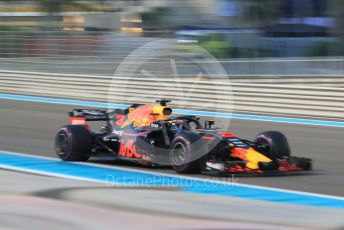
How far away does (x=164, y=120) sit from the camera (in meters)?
8.98

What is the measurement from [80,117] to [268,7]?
20.5 metres

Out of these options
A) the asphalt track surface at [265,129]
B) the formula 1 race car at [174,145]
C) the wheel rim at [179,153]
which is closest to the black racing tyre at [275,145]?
the formula 1 race car at [174,145]

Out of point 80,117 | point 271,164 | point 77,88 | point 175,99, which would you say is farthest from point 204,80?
point 271,164

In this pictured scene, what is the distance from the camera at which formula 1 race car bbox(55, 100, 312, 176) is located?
8.40m

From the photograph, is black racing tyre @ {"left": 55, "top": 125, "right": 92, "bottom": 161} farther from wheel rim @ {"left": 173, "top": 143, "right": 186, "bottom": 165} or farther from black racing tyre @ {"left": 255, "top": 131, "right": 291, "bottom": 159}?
black racing tyre @ {"left": 255, "top": 131, "right": 291, "bottom": 159}

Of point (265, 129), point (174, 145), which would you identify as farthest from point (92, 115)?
point (265, 129)

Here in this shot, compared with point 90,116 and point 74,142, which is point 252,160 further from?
point 90,116

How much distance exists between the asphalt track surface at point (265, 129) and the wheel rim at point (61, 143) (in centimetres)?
76

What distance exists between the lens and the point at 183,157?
8469mm

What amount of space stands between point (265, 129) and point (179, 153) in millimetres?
5896

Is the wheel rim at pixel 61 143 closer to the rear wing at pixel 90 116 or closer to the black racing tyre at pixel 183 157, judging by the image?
the rear wing at pixel 90 116

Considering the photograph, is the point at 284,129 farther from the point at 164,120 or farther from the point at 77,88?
the point at 77,88

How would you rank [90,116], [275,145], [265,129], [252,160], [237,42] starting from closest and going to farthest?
1. [252,160]
2. [275,145]
3. [90,116]
4. [265,129]
5. [237,42]

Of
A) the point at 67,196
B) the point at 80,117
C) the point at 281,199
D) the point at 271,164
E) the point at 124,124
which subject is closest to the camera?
the point at 67,196
